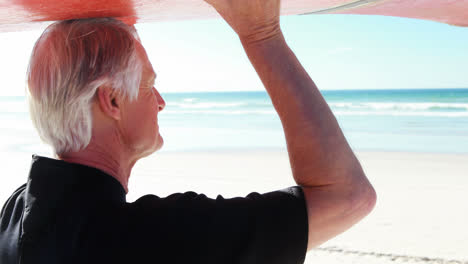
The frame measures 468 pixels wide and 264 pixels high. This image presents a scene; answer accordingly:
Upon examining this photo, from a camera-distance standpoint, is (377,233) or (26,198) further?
(377,233)

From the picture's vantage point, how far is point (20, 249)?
945 mm

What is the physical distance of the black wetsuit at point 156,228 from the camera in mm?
926

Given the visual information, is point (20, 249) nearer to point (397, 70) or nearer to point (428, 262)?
point (428, 262)

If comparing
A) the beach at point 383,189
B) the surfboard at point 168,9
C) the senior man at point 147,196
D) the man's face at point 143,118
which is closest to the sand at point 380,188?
the beach at point 383,189

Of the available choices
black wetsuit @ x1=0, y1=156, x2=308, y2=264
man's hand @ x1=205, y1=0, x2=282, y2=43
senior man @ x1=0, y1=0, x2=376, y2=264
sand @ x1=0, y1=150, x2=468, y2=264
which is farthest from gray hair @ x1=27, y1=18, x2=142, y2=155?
sand @ x1=0, y1=150, x2=468, y2=264

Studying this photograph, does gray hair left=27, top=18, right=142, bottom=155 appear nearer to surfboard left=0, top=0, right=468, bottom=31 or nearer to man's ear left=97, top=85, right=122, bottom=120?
man's ear left=97, top=85, right=122, bottom=120

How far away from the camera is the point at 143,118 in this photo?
3.88ft

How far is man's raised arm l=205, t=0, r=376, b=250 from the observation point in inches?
38.2

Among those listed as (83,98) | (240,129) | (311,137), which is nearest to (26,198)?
(83,98)

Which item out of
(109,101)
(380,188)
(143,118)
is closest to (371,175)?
(380,188)

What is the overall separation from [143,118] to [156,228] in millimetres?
335

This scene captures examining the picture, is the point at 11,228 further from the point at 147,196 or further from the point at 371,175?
the point at 371,175

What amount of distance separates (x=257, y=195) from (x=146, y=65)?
1.48ft

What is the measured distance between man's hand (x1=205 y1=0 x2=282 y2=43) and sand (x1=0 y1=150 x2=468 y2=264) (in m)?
3.77
